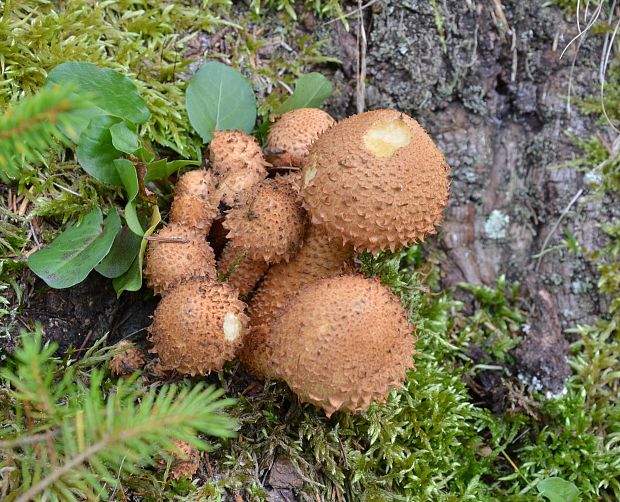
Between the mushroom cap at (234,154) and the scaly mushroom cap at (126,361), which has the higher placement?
the mushroom cap at (234,154)

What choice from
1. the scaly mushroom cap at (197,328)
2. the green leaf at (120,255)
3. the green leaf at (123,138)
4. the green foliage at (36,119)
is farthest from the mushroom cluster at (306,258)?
the green foliage at (36,119)

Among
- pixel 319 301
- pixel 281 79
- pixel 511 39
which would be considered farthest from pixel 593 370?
pixel 281 79

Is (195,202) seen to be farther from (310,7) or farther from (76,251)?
(310,7)

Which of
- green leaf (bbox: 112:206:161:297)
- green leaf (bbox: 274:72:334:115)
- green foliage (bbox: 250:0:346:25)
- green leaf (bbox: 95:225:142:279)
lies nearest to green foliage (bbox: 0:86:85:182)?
green leaf (bbox: 112:206:161:297)

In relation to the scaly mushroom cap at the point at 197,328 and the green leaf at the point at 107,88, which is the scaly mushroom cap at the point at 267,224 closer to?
the scaly mushroom cap at the point at 197,328

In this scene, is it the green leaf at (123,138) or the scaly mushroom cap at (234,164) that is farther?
the scaly mushroom cap at (234,164)

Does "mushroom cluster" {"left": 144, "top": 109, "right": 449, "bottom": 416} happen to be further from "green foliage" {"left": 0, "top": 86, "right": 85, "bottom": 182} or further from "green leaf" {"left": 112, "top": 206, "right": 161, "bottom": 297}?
"green foliage" {"left": 0, "top": 86, "right": 85, "bottom": 182}
